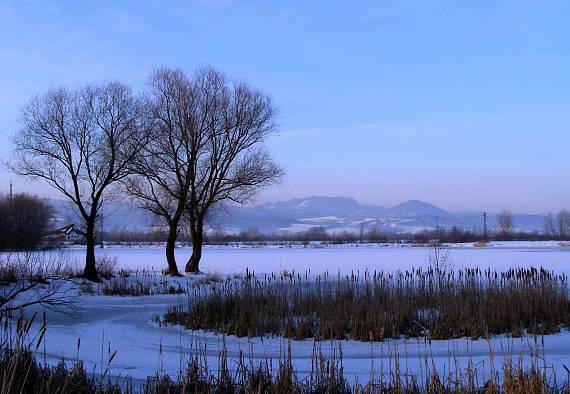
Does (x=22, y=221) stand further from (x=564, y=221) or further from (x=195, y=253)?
(x=564, y=221)

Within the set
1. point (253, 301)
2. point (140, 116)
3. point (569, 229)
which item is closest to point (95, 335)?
point (253, 301)

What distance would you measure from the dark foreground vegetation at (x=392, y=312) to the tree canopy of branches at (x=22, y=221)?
27206 mm

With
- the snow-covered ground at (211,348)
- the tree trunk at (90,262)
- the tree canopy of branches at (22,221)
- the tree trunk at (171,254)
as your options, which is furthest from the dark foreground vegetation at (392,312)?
the tree canopy of branches at (22,221)

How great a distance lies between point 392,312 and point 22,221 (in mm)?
43951

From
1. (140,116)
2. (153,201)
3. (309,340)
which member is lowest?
(309,340)

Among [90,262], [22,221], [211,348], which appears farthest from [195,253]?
[22,221]

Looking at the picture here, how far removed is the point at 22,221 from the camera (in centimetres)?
4853

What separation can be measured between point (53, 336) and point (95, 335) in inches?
32.5

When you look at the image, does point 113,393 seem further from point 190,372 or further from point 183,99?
point 183,99

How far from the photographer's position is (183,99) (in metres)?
27.0

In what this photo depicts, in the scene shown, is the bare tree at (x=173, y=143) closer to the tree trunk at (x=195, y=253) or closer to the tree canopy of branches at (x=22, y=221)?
the tree trunk at (x=195, y=253)

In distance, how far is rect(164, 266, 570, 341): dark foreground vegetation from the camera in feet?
37.2

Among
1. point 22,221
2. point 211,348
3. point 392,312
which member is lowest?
point 211,348

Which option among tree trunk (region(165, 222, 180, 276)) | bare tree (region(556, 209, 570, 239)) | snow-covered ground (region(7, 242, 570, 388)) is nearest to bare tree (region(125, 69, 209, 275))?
tree trunk (region(165, 222, 180, 276))
